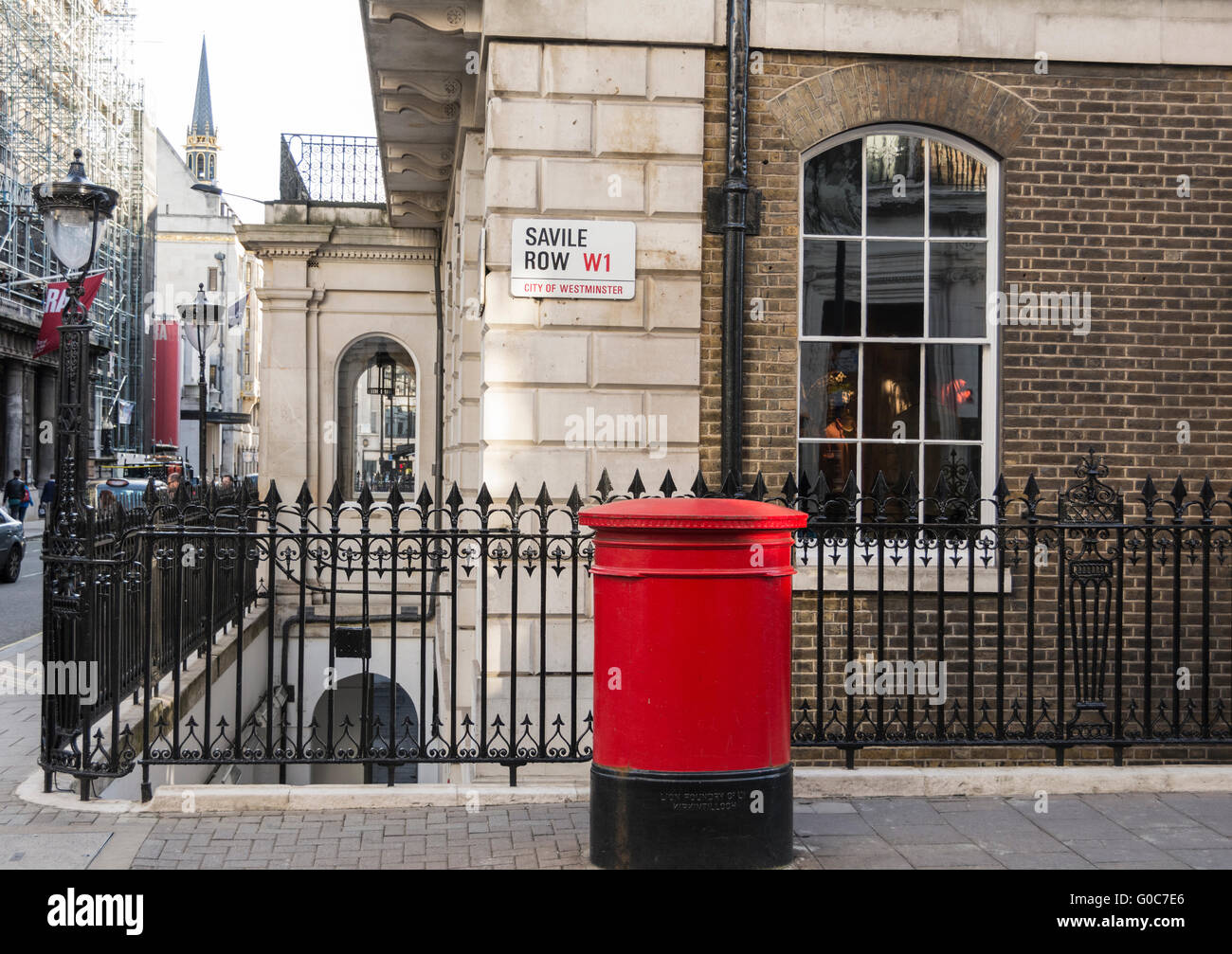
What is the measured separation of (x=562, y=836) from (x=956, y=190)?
523 centimetres

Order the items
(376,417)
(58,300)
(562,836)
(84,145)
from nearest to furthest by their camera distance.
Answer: (562,836) → (58,300) → (376,417) → (84,145)

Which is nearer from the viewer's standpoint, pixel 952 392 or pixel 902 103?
pixel 902 103

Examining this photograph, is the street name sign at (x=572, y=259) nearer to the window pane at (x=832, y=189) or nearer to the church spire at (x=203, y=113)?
the window pane at (x=832, y=189)

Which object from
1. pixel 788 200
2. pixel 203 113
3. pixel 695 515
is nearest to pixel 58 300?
pixel 788 200

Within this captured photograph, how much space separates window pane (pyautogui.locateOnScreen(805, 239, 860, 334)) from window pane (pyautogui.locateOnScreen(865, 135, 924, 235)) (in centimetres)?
27

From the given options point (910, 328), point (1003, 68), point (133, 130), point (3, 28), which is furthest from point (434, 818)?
point (133, 130)

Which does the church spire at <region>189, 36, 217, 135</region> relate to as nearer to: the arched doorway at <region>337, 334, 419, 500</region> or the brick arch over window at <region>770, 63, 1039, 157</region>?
the arched doorway at <region>337, 334, 419, 500</region>

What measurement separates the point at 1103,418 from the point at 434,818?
5.16m

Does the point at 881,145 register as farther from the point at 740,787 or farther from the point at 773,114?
the point at 740,787

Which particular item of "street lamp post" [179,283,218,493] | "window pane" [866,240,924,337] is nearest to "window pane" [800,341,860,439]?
"window pane" [866,240,924,337]

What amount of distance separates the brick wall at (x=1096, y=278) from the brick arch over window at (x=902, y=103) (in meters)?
0.03

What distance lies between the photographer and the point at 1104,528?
662cm

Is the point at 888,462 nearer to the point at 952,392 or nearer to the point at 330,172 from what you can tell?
the point at 952,392

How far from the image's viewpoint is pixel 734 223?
314 inches
